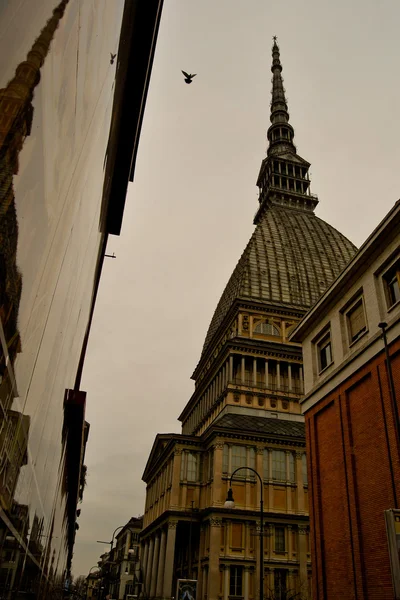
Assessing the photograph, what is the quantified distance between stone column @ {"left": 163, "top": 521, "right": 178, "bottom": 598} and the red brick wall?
2855cm

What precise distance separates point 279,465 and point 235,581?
1114 centimetres

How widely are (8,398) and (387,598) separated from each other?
59.2 feet

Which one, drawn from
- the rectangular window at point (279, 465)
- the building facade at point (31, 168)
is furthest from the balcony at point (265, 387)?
the building facade at point (31, 168)

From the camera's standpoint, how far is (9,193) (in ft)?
7.33

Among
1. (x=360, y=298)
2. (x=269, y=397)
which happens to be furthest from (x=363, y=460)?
(x=269, y=397)

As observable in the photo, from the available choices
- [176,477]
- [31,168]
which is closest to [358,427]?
[31,168]

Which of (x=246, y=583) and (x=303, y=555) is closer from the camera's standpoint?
(x=246, y=583)

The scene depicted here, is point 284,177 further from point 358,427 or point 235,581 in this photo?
point 358,427

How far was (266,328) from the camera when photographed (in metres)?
66.9

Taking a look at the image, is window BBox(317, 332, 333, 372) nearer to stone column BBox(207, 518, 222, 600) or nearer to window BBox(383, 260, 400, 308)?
window BBox(383, 260, 400, 308)

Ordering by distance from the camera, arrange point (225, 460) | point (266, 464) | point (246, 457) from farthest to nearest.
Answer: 1. point (246, 457)
2. point (266, 464)
3. point (225, 460)

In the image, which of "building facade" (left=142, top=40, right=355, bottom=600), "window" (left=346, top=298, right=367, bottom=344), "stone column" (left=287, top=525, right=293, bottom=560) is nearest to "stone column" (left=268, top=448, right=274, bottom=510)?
"building facade" (left=142, top=40, right=355, bottom=600)

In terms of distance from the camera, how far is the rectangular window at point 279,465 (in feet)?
157

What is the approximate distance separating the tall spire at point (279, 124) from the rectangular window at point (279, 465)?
87.4 metres
